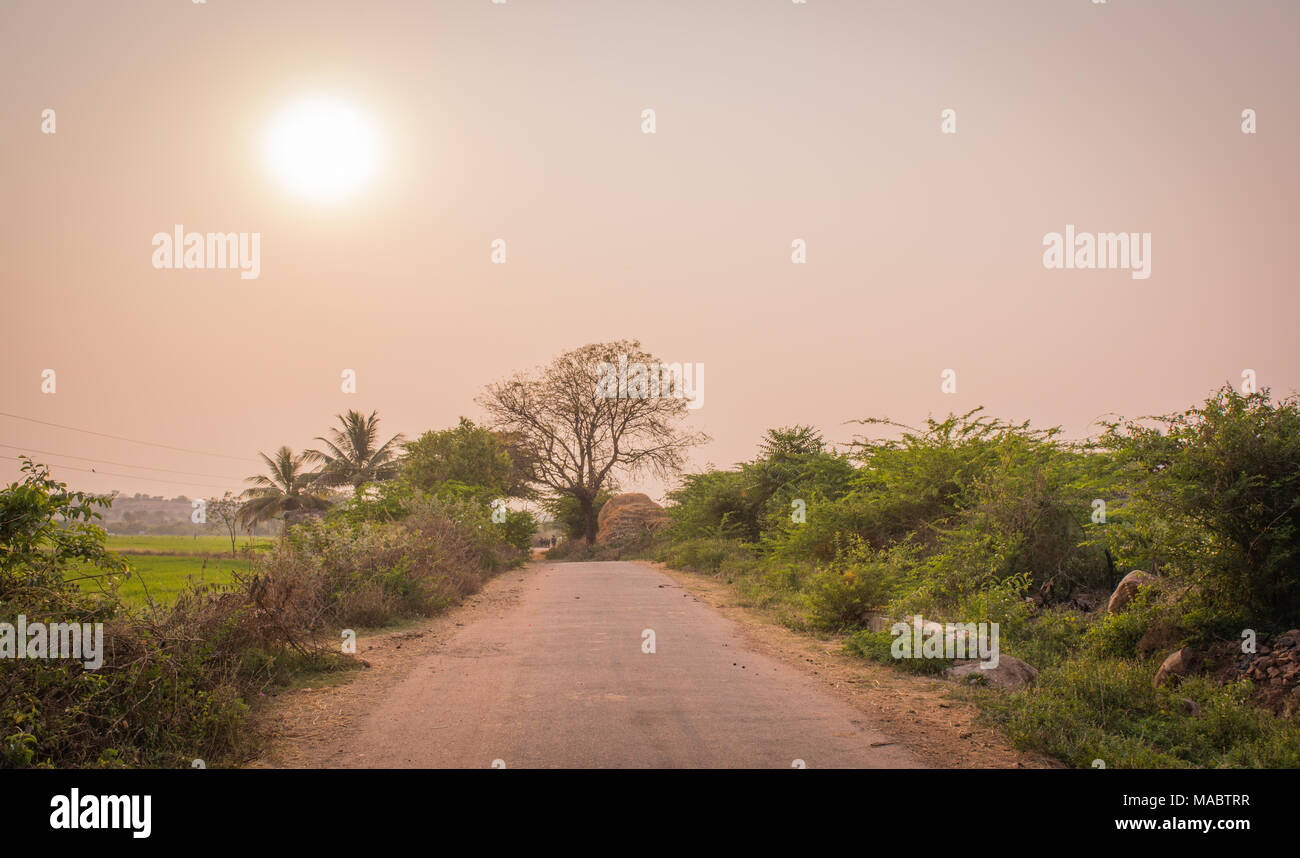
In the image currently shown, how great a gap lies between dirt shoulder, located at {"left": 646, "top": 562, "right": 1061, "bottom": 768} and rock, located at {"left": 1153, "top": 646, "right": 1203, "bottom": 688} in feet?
6.22

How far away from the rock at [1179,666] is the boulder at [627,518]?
3332 cm

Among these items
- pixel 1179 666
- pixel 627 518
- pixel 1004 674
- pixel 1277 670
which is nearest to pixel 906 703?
pixel 1004 674

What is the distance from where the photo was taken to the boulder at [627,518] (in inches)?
1661

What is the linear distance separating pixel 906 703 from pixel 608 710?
2922 mm

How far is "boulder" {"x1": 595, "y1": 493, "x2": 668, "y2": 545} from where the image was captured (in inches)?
1661

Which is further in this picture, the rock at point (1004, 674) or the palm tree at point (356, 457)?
the palm tree at point (356, 457)

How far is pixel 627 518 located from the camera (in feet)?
142

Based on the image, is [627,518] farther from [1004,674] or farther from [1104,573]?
[1004,674]

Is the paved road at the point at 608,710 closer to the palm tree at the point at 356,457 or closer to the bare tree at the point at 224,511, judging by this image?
the bare tree at the point at 224,511

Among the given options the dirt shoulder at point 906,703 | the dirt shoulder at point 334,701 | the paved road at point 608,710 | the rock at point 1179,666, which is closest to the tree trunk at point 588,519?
the dirt shoulder at point 334,701

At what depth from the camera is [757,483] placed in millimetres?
27078
